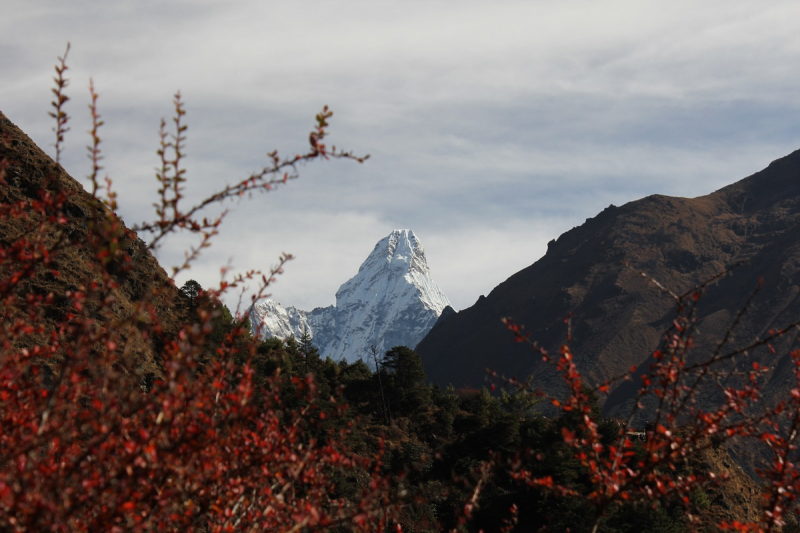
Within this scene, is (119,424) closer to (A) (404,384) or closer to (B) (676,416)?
(B) (676,416)

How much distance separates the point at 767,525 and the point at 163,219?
6752 millimetres

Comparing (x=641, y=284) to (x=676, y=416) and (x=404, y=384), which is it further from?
(x=676, y=416)

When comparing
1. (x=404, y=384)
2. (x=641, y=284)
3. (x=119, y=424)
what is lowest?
(x=119, y=424)

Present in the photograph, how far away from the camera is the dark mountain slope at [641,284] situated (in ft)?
467

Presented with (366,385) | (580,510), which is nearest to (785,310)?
(366,385)

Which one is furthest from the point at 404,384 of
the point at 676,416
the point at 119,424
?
the point at 119,424

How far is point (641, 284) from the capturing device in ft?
538

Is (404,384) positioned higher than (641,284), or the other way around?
(641,284)

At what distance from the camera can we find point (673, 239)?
17588 cm

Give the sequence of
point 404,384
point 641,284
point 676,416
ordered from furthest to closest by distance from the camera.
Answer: point 641,284, point 404,384, point 676,416

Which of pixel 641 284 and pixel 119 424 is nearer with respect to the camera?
pixel 119 424

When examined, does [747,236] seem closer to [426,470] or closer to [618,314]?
[618,314]

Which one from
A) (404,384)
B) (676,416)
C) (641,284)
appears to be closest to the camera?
(676,416)

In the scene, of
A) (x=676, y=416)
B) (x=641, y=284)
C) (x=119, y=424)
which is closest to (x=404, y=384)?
(x=676, y=416)
